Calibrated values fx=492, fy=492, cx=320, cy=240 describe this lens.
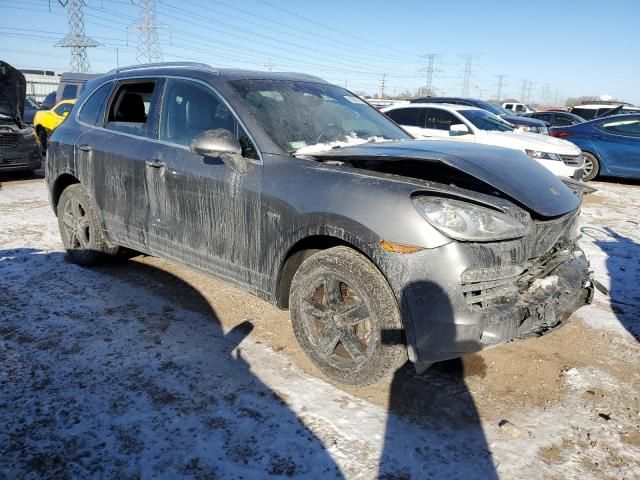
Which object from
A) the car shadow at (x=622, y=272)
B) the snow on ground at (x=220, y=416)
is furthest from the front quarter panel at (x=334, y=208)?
the car shadow at (x=622, y=272)

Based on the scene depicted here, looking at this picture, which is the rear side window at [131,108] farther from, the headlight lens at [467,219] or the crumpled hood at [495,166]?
the headlight lens at [467,219]

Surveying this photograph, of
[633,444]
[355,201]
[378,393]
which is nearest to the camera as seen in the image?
[633,444]

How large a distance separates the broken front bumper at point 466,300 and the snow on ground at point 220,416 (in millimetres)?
461

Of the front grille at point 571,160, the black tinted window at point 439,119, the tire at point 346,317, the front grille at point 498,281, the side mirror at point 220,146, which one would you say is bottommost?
the tire at point 346,317

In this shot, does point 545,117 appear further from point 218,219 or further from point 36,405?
point 36,405

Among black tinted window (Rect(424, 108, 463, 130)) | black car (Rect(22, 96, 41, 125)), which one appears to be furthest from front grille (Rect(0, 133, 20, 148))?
black tinted window (Rect(424, 108, 463, 130))

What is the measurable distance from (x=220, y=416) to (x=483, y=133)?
7833 millimetres

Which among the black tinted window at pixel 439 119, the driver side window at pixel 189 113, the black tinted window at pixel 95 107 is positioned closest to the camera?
the driver side window at pixel 189 113

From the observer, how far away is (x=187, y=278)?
449cm

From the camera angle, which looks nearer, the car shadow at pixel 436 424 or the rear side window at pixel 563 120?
the car shadow at pixel 436 424

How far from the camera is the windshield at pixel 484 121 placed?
31.1 ft

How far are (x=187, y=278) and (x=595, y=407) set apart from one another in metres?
3.31

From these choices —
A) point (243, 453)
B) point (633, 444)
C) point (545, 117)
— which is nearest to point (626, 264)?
point (633, 444)

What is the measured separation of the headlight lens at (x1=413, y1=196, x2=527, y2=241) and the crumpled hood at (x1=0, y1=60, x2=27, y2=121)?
9926 millimetres
